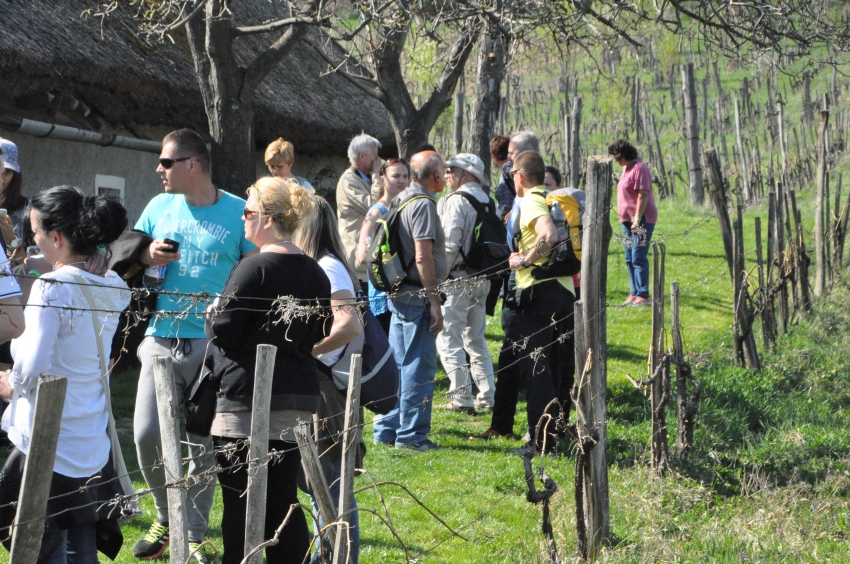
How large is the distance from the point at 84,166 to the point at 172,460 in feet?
20.6

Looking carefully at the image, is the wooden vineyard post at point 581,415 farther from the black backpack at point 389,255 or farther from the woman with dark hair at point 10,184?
the woman with dark hair at point 10,184

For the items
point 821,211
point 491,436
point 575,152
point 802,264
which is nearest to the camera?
point 491,436

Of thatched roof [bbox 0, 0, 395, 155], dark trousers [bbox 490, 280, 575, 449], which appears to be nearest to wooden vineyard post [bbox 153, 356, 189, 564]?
dark trousers [bbox 490, 280, 575, 449]

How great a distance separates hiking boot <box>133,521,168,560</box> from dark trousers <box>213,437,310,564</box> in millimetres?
904

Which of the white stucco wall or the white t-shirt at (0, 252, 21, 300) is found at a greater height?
the white stucco wall

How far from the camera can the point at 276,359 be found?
3.25 m

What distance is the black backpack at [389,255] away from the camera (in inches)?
219

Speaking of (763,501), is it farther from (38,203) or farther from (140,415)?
(38,203)

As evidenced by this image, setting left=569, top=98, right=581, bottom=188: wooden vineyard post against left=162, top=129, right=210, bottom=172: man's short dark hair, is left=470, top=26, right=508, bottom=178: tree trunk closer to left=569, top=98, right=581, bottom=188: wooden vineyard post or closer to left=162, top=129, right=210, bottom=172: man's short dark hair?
left=569, top=98, right=581, bottom=188: wooden vineyard post

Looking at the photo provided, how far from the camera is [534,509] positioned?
16.0 feet

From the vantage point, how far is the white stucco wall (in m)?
7.54

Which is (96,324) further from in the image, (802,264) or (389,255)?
(802,264)

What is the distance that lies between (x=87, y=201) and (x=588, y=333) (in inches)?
81.3

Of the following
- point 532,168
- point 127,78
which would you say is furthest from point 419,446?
point 127,78
